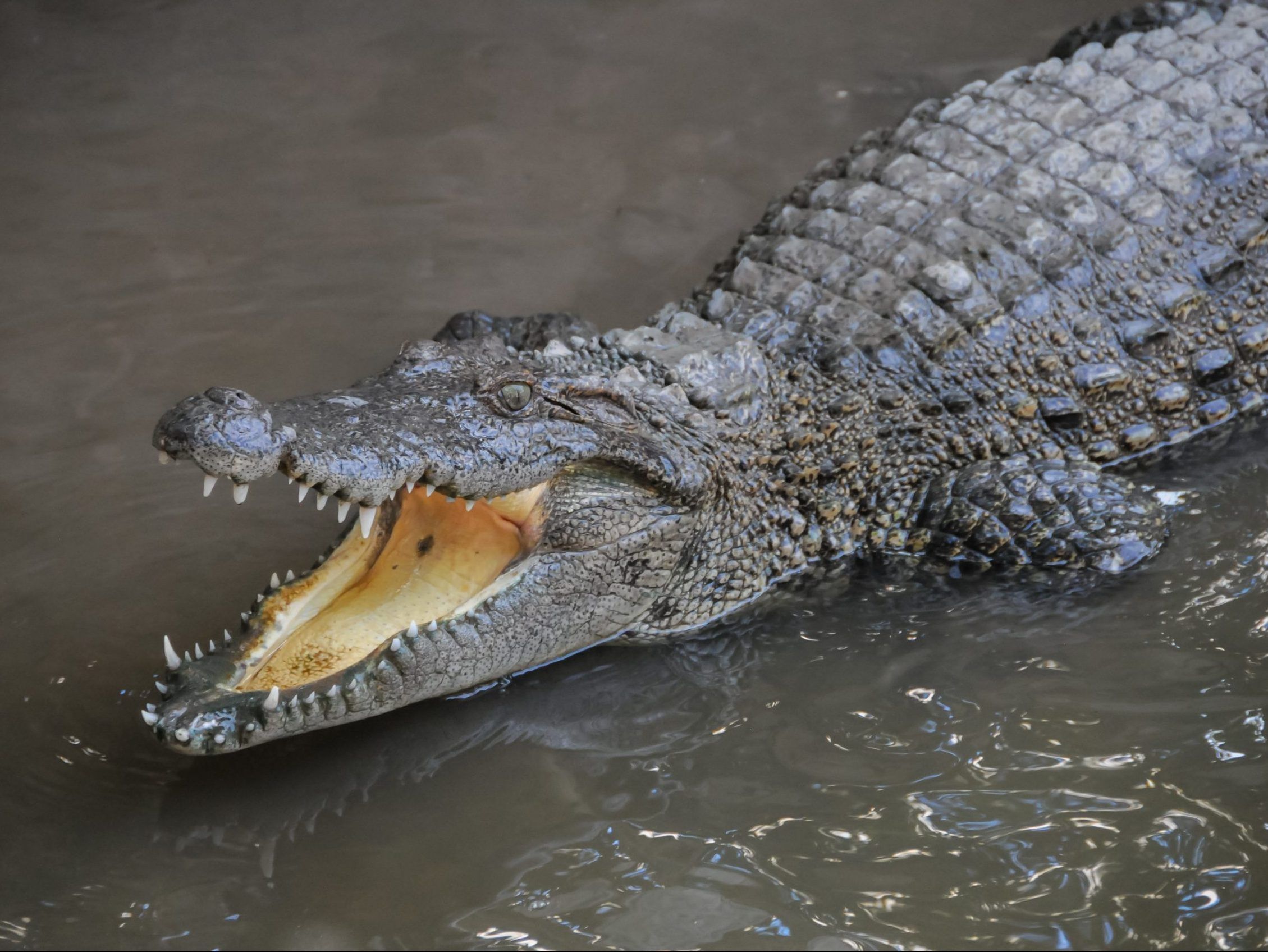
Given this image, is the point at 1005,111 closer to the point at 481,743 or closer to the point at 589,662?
the point at 589,662

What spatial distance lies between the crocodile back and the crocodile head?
0.53m

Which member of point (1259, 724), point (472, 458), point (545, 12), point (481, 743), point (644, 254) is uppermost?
point (545, 12)

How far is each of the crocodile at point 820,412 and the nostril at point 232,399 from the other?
0.03 m

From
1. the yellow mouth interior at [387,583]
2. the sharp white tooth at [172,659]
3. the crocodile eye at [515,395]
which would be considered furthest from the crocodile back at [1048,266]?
the sharp white tooth at [172,659]

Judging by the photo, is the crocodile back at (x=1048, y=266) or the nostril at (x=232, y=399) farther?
the crocodile back at (x=1048, y=266)

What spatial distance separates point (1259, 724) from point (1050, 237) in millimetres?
1750

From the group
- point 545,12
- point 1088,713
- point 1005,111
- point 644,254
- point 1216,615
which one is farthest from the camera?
point 545,12

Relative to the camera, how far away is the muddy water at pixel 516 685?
291cm

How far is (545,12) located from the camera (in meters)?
7.42

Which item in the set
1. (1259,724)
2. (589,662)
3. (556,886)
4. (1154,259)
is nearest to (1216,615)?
(1259,724)

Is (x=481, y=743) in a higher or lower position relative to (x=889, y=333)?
lower

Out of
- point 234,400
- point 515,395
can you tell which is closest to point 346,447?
point 234,400

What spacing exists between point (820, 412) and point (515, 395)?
110 centimetres

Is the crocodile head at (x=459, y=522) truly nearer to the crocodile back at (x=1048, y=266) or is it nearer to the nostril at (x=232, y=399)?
the nostril at (x=232, y=399)
